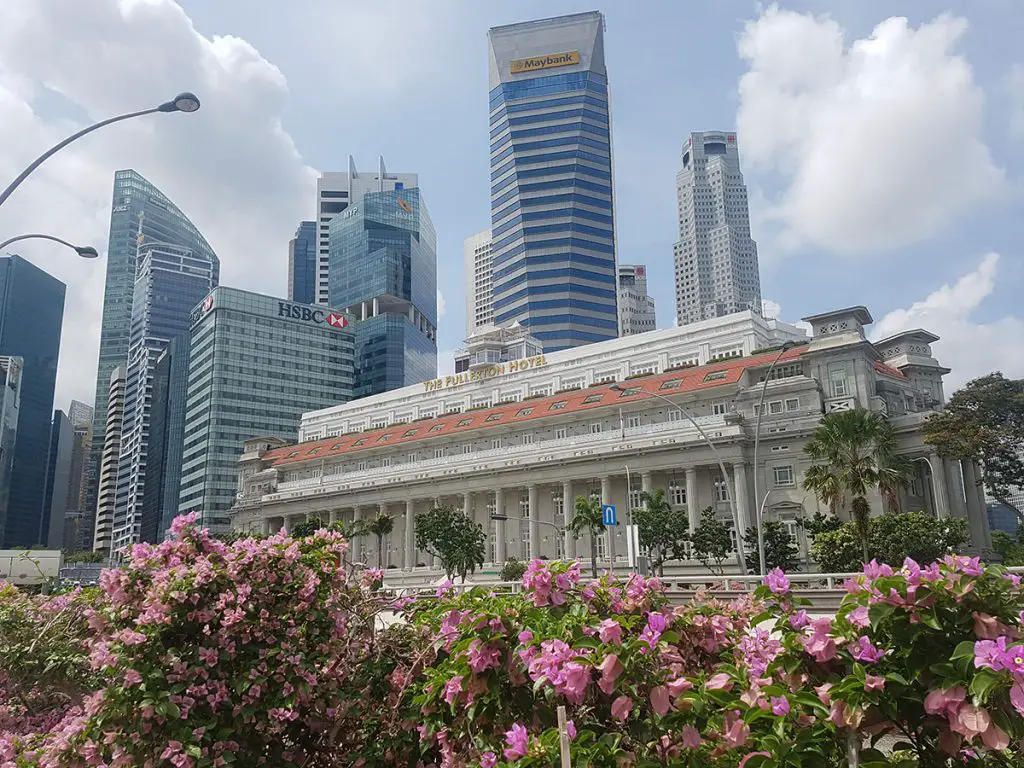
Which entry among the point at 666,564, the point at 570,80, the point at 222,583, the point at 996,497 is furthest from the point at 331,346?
the point at 222,583

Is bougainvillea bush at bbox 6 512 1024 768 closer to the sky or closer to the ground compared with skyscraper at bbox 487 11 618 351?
closer to the ground

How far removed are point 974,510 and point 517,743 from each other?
241 feet

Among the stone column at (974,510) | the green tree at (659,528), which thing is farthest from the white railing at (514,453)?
the stone column at (974,510)

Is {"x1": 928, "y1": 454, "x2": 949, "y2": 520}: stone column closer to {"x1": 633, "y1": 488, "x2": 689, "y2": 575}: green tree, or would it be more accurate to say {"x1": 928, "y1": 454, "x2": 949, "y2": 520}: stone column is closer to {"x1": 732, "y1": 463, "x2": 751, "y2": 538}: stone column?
{"x1": 732, "y1": 463, "x2": 751, "y2": 538}: stone column

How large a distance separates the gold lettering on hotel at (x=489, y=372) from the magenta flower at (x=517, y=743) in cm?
9499

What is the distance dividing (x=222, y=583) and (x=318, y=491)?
313 ft

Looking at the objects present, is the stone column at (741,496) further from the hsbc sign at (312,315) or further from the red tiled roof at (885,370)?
the hsbc sign at (312,315)

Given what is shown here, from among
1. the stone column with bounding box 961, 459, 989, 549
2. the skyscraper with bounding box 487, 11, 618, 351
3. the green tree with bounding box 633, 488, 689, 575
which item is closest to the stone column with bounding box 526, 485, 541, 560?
the green tree with bounding box 633, 488, 689, 575

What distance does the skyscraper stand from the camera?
180375 mm

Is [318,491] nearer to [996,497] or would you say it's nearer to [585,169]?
[996,497]

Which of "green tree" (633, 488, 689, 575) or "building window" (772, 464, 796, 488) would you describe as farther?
"building window" (772, 464, 796, 488)

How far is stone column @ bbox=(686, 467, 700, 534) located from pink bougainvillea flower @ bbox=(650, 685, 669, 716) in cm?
6551

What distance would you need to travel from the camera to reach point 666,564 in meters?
66.1

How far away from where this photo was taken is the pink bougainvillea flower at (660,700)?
538 centimetres
